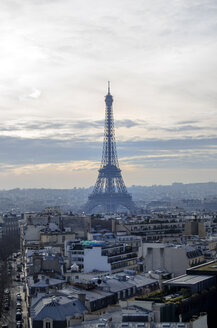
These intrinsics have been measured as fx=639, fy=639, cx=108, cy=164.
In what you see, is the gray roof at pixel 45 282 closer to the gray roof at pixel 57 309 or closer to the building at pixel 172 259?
the gray roof at pixel 57 309

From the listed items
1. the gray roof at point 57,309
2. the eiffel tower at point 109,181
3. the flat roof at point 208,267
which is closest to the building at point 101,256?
the flat roof at point 208,267

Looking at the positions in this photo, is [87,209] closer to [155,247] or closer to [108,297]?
[155,247]

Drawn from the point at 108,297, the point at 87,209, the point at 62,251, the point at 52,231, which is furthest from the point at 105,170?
the point at 108,297

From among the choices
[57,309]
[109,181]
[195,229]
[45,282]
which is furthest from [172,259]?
[109,181]

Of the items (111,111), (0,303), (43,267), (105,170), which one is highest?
(111,111)

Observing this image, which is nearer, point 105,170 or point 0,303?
point 0,303

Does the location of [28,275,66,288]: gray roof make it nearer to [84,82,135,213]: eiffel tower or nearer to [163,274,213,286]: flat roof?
[163,274,213,286]: flat roof

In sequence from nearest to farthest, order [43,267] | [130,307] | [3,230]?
[130,307], [43,267], [3,230]
